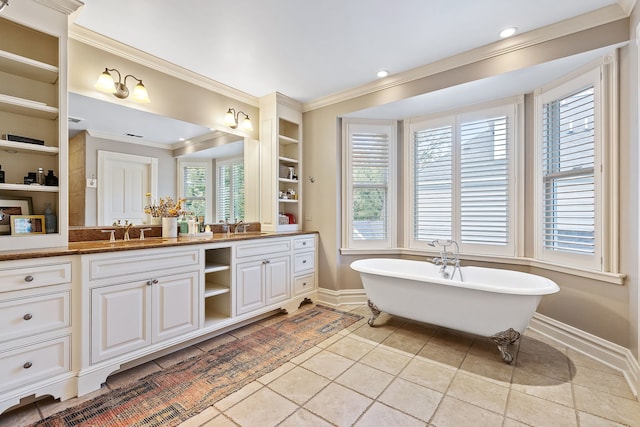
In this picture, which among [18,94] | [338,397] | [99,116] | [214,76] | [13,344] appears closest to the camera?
[13,344]

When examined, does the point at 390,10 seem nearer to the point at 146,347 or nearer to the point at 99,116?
the point at 99,116

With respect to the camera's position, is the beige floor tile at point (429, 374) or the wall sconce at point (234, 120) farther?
the wall sconce at point (234, 120)

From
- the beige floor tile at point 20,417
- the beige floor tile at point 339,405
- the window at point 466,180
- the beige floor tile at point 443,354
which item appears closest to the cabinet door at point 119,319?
the beige floor tile at point 20,417

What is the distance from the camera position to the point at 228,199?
346 cm

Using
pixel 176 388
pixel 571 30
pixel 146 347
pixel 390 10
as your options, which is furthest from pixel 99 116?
pixel 571 30

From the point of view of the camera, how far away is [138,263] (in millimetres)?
2082

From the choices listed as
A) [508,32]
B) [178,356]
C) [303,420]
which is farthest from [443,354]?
[508,32]

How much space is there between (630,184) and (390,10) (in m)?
2.15

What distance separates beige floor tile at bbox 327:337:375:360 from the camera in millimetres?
2387

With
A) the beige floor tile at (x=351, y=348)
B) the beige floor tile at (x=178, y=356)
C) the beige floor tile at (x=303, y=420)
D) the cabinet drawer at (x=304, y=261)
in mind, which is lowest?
the beige floor tile at (x=178, y=356)

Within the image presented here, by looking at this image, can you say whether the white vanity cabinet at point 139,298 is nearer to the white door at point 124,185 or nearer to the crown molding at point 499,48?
the white door at point 124,185

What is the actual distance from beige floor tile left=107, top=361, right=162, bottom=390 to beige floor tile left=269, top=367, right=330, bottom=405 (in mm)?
967

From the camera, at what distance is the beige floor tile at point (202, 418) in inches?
62.9

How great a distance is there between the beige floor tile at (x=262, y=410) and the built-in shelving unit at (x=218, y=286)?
3.25 feet
